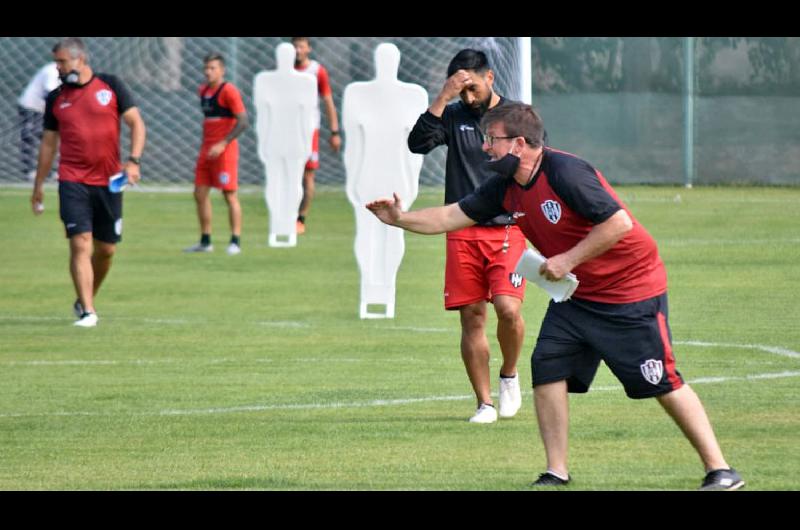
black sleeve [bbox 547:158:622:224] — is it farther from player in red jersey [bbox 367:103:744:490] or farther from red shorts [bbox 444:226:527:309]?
red shorts [bbox 444:226:527:309]

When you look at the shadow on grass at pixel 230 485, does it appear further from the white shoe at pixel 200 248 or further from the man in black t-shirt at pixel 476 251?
the white shoe at pixel 200 248

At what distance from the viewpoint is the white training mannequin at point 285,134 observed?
73.2 feet

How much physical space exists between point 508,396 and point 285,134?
41.1 feet

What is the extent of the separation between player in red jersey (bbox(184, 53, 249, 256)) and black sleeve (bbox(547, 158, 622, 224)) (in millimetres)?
13408

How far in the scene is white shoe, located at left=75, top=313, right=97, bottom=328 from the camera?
15.1m

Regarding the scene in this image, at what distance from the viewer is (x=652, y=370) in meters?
7.73

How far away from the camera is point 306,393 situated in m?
11.3

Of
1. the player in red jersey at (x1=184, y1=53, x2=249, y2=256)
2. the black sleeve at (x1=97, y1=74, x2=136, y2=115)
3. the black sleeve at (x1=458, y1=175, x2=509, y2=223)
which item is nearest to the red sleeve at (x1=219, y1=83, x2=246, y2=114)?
the player in red jersey at (x1=184, y1=53, x2=249, y2=256)

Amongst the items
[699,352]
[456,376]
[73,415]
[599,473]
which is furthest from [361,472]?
[699,352]

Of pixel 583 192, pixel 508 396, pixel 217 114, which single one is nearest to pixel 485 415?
pixel 508 396

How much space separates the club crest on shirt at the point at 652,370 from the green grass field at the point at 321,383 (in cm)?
49

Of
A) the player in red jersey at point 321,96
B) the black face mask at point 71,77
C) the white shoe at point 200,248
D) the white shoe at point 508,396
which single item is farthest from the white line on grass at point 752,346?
the player in red jersey at point 321,96

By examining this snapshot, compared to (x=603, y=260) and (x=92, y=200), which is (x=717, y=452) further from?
(x=92, y=200)

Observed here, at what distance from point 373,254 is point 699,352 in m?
3.88
